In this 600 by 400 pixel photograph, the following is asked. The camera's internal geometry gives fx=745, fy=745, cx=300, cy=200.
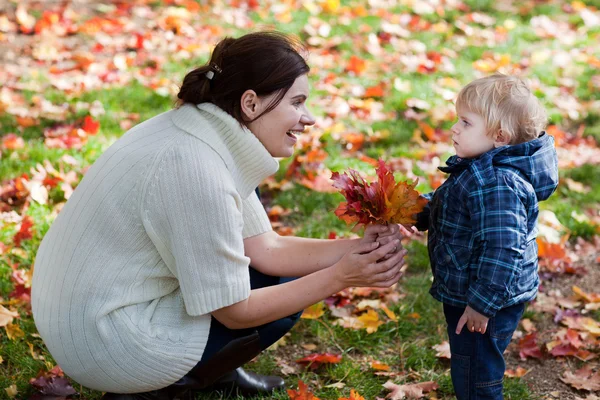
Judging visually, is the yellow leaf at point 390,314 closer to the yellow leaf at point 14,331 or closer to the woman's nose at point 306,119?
the woman's nose at point 306,119

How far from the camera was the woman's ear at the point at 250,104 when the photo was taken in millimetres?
2244

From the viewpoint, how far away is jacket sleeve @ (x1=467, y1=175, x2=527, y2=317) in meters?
2.07

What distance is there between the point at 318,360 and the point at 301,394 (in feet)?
1.08

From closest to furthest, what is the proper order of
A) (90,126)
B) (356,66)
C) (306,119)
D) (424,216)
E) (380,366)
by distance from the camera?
(306,119) < (424,216) < (380,366) < (90,126) < (356,66)

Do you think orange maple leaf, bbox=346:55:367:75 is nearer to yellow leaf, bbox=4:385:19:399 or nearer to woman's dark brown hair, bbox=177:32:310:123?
woman's dark brown hair, bbox=177:32:310:123

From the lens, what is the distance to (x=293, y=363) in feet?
9.53

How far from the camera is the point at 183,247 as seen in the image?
2.13 meters

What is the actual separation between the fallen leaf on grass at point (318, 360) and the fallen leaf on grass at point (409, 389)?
225mm

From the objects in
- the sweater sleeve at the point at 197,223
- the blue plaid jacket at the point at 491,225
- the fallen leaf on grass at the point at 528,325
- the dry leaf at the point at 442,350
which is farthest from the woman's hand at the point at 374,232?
the fallen leaf on grass at the point at 528,325

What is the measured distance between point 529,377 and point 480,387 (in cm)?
64

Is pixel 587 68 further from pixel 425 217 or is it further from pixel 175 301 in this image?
pixel 175 301

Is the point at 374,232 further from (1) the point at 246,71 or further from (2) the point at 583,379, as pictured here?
(2) the point at 583,379

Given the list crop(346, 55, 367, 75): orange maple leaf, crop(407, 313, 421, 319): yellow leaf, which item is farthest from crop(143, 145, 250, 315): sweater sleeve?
crop(346, 55, 367, 75): orange maple leaf

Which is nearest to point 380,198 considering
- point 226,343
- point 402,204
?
point 402,204
